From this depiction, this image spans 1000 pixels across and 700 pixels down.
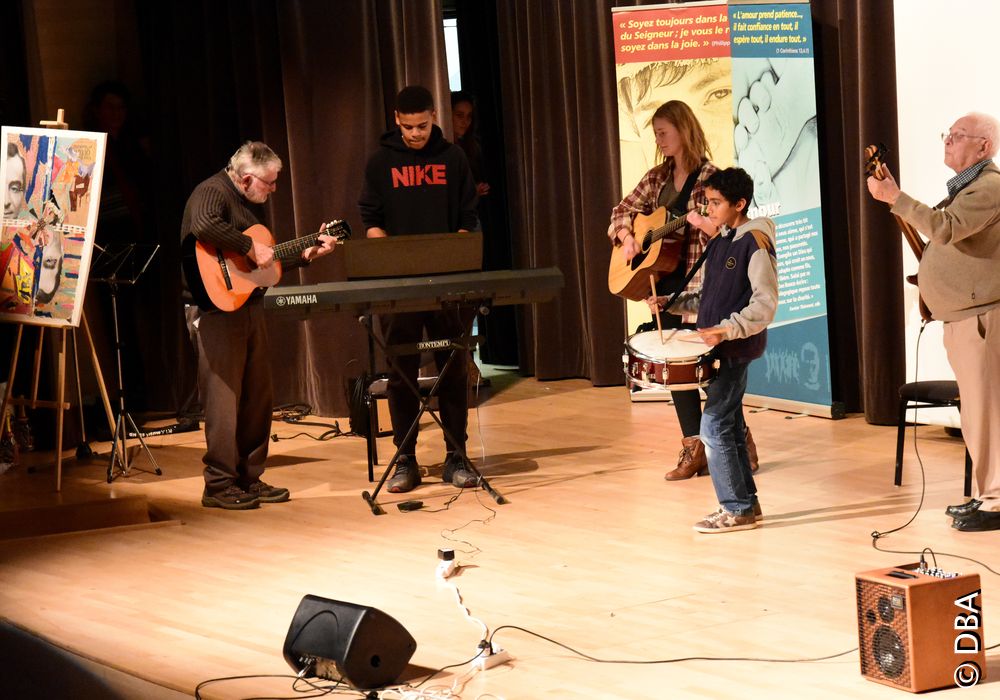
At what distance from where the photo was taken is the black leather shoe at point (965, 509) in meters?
4.77

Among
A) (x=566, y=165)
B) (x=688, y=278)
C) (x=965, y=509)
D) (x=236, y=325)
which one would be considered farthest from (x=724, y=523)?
(x=566, y=165)

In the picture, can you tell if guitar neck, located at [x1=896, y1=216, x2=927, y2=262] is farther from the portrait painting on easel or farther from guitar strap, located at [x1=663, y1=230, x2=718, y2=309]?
the portrait painting on easel

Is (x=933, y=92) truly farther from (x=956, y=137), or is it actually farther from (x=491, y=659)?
(x=491, y=659)

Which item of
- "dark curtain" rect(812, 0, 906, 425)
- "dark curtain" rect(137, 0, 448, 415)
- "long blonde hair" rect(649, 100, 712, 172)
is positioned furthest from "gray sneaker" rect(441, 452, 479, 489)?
"dark curtain" rect(812, 0, 906, 425)

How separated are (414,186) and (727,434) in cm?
200

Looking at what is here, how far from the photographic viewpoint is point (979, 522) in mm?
4727

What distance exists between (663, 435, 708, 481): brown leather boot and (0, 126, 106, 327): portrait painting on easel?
2920 millimetres

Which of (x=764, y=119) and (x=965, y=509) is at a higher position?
(x=764, y=119)

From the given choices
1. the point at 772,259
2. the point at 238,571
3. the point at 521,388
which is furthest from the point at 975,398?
the point at 521,388

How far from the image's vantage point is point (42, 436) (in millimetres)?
7520

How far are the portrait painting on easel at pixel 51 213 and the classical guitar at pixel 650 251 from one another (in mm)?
2522

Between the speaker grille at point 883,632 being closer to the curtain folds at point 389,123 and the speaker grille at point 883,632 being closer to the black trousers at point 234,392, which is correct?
the black trousers at point 234,392

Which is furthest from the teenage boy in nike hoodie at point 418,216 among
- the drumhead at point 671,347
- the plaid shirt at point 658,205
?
the drumhead at point 671,347

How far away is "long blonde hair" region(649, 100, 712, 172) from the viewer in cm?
562
